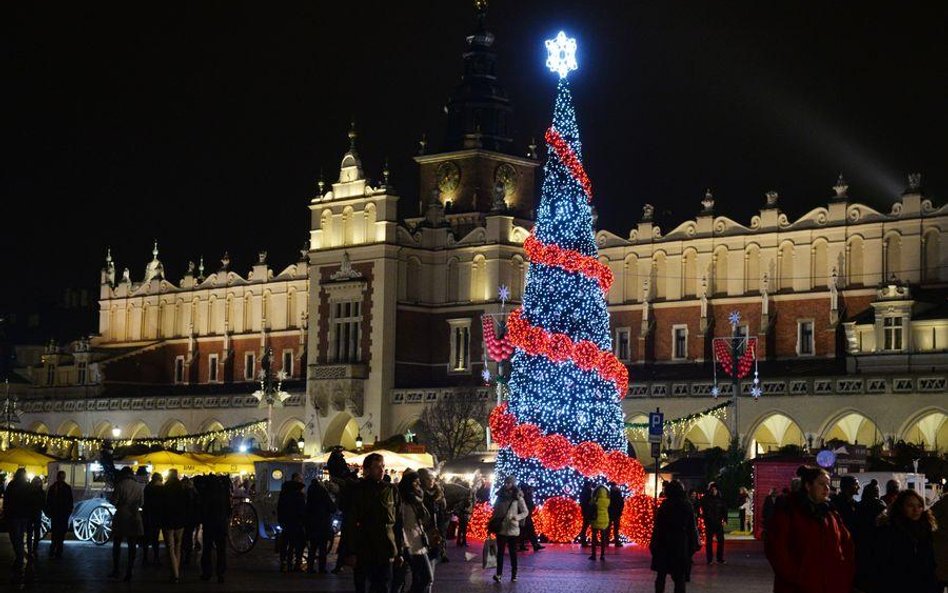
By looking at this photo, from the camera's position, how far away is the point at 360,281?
257 feet

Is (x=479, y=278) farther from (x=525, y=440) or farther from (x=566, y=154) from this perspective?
(x=525, y=440)

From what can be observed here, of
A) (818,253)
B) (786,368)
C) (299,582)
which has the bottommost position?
(299,582)

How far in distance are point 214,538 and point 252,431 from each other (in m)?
57.3

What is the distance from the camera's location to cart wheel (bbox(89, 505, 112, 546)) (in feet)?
120

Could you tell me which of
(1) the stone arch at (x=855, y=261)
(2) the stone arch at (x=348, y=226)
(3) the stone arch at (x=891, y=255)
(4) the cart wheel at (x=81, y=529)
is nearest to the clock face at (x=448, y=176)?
(2) the stone arch at (x=348, y=226)

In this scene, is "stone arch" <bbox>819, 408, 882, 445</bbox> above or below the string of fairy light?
above

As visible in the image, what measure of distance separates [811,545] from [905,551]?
1.64 meters

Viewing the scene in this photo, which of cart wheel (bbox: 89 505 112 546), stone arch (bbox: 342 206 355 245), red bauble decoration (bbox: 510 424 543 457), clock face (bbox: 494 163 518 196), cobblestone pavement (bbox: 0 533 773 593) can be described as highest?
clock face (bbox: 494 163 518 196)

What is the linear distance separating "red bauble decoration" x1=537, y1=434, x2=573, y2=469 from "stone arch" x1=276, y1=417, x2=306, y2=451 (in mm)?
43709

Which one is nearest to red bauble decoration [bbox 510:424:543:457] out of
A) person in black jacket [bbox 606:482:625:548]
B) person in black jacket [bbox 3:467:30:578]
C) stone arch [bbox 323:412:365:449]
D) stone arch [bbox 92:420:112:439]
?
person in black jacket [bbox 606:482:625:548]

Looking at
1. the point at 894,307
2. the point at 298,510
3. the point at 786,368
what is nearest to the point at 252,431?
the point at 786,368

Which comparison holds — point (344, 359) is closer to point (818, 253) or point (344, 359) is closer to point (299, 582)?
point (818, 253)

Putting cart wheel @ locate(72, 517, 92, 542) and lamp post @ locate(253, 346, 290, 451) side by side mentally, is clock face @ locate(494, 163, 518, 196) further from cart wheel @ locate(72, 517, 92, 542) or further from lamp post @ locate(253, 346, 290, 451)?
cart wheel @ locate(72, 517, 92, 542)

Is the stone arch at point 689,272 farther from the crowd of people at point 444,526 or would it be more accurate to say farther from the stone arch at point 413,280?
the crowd of people at point 444,526
